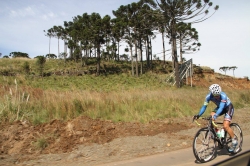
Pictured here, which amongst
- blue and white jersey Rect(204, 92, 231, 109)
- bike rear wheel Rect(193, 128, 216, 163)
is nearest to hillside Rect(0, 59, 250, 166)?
bike rear wheel Rect(193, 128, 216, 163)

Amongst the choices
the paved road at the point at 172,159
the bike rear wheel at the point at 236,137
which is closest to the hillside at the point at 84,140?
the paved road at the point at 172,159

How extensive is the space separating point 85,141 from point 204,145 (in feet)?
11.2

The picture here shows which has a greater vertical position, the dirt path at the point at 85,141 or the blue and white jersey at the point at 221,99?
the blue and white jersey at the point at 221,99

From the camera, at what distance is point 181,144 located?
6871mm

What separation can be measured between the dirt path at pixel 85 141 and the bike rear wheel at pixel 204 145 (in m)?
1.29

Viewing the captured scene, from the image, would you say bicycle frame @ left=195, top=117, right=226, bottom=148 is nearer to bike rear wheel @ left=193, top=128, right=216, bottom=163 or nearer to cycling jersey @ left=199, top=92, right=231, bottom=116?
bike rear wheel @ left=193, top=128, right=216, bottom=163

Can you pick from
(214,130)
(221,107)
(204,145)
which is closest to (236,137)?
(214,130)

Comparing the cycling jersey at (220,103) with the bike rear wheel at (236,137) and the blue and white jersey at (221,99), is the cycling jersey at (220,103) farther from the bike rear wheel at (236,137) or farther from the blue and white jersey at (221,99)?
the bike rear wheel at (236,137)

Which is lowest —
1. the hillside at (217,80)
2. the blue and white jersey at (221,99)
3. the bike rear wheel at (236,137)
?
the bike rear wheel at (236,137)

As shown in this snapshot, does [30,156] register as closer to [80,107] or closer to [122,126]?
[122,126]

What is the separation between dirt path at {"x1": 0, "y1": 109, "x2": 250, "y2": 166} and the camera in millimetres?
5781

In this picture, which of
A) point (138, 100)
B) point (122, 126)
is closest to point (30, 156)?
point (122, 126)

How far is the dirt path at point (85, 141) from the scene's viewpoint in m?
5.78

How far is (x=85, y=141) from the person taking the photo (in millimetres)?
7039
